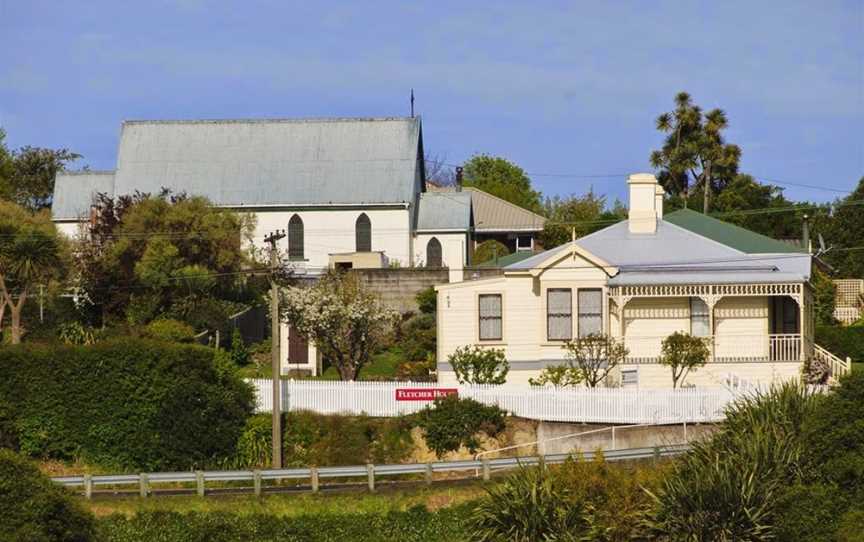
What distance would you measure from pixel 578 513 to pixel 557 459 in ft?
17.4

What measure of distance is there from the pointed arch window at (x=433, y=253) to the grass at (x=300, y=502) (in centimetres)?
3968

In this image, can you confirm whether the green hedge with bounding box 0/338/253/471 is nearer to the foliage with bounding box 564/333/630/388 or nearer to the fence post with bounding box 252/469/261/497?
the fence post with bounding box 252/469/261/497

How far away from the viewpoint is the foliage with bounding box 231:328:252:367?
5975 centimetres

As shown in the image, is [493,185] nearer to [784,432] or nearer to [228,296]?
[228,296]

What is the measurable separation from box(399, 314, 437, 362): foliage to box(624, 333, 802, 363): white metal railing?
8019mm

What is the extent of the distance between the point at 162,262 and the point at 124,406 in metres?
16.6

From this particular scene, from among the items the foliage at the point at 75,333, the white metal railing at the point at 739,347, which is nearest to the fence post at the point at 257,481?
the white metal railing at the point at 739,347

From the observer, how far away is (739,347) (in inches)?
2068

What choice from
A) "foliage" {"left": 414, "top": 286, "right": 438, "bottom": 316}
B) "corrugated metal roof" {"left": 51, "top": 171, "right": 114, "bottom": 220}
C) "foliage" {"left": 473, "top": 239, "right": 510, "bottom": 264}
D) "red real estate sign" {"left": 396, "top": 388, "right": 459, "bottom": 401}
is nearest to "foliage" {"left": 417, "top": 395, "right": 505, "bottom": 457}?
"red real estate sign" {"left": 396, "top": 388, "right": 459, "bottom": 401}

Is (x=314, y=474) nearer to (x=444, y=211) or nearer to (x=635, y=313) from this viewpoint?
(x=635, y=313)

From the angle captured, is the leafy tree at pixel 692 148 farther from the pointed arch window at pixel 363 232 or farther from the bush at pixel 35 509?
the bush at pixel 35 509

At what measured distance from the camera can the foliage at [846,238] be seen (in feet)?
298

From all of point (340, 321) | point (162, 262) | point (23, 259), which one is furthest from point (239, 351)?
point (23, 259)

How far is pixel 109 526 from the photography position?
39094 millimetres
